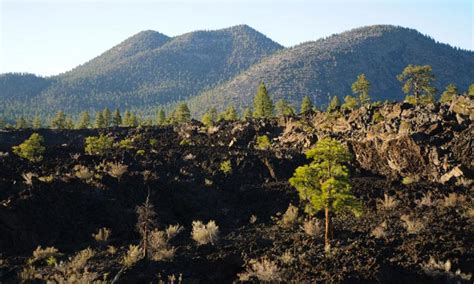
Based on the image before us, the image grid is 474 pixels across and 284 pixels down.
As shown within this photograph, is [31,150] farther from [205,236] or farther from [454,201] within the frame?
Result: [454,201]

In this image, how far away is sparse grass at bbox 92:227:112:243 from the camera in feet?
72.0

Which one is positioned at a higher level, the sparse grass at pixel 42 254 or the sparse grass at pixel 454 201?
the sparse grass at pixel 42 254

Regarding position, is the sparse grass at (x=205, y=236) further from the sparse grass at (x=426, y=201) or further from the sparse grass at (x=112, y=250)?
the sparse grass at (x=426, y=201)

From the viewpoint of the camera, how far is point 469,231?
19672 millimetres

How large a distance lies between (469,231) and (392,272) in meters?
5.82

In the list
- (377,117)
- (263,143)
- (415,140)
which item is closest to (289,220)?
(415,140)

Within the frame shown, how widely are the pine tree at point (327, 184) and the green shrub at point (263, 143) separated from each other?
83.3 ft

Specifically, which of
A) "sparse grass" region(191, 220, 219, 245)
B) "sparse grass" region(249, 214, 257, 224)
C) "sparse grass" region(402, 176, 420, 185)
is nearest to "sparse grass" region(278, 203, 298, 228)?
"sparse grass" region(249, 214, 257, 224)

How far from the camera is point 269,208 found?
2786 centimetres

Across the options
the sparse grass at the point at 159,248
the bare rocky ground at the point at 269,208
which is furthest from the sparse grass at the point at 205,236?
the sparse grass at the point at 159,248

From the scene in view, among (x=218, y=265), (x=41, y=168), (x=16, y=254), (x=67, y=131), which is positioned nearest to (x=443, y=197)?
(x=218, y=265)

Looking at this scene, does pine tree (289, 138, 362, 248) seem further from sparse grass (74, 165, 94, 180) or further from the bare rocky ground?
sparse grass (74, 165, 94, 180)

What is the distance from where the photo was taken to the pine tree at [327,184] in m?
20.5

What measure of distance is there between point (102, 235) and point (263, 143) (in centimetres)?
2799
